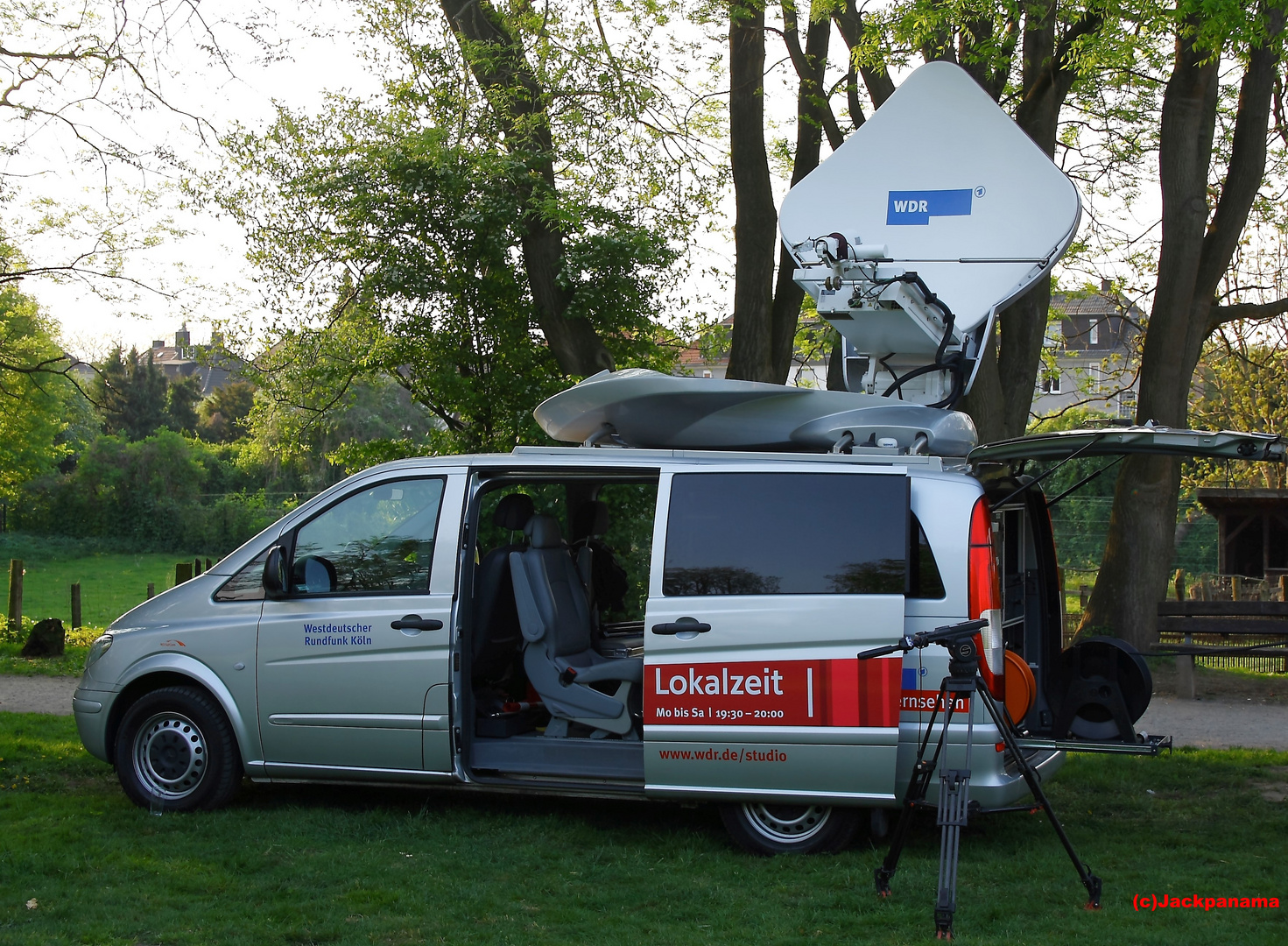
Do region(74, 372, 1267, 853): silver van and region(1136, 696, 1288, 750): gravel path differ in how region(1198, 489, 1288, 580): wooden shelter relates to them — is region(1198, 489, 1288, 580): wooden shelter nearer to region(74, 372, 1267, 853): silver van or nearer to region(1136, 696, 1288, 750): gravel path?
region(1136, 696, 1288, 750): gravel path

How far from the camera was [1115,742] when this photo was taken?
5672 mm

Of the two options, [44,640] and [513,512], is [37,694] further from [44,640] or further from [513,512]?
[513,512]

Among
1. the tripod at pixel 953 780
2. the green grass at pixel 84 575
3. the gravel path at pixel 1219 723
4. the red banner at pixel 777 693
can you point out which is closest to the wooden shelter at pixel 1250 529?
the gravel path at pixel 1219 723

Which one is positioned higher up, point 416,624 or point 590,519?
point 590,519

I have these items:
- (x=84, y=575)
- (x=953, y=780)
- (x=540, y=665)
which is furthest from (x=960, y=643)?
(x=84, y=575)

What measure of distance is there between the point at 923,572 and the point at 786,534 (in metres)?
0.66

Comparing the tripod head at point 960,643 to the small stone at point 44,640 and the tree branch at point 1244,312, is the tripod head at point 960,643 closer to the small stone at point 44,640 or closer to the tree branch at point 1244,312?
the tree branch at point 1244,312

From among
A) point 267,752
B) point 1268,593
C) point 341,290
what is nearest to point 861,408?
point 267,752

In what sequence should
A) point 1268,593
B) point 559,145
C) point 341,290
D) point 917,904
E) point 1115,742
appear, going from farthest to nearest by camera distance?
1. point 1268,593
2. point 341,290
3. point 559,145
4. point 1115,742
5. point 917,904

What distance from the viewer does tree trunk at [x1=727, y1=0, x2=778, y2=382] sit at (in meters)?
12.8

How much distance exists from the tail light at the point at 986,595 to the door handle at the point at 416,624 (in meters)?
2.68

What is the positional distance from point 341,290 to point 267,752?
357 inches

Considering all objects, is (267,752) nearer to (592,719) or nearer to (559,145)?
(592,719)

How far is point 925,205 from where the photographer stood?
23.9 feet
